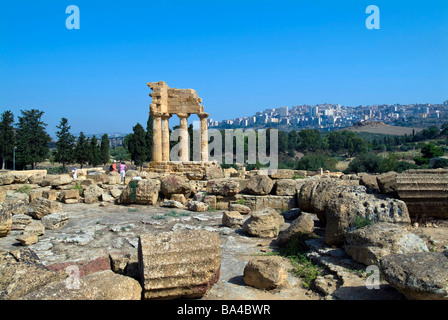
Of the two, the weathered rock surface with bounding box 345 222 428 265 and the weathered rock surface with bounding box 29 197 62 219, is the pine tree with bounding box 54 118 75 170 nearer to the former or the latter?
the weathered rock surface with bounding box 29 197 62 219

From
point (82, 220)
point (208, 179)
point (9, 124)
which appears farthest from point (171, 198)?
point (9, 124)

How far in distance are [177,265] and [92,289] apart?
1.01m

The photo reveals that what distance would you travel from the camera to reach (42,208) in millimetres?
9023

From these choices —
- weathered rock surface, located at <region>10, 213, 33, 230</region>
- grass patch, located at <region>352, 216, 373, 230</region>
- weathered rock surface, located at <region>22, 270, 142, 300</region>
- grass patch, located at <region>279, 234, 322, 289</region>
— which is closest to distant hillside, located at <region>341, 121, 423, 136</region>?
grass patch, located at <region>279, 234, 322, 289</region>

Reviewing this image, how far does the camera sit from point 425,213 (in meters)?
7.05

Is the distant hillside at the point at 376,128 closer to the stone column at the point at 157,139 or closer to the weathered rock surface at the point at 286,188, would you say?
the stone column at the point at 157,139

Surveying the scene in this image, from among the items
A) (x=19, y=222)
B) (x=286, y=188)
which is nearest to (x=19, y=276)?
(x=19, y=222)

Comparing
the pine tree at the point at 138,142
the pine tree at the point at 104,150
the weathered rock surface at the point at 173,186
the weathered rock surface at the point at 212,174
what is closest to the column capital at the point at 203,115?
the weathered rock surface at the point at 212,174

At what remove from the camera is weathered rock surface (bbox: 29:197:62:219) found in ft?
29.5

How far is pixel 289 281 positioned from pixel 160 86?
1405 cm

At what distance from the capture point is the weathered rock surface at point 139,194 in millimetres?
11141

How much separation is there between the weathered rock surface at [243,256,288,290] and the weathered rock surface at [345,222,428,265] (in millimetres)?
1277

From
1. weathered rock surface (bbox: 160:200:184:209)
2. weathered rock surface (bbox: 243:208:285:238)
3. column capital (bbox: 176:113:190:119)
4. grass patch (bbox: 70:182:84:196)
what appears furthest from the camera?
column capital (bbox: 176:113:190:119)

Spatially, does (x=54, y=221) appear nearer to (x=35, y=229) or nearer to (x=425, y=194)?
(x=35, y=229)
